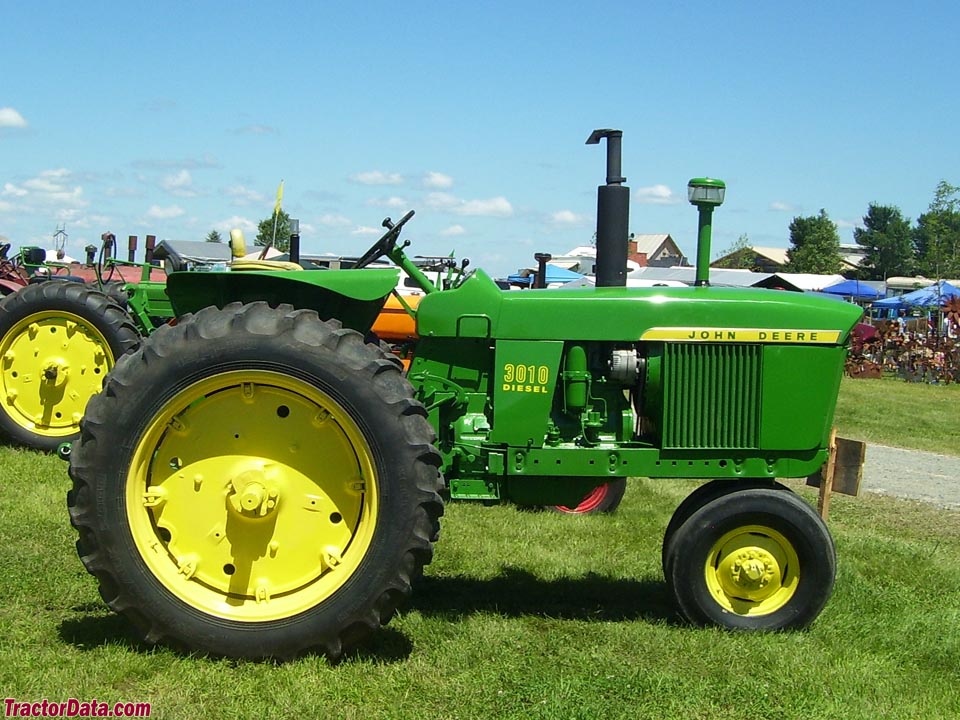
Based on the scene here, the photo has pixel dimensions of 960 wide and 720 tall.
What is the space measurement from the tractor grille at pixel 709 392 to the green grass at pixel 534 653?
0.86m

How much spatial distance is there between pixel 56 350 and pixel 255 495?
5.93 m

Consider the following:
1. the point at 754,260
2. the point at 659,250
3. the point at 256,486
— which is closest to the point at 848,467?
the point at 256,486

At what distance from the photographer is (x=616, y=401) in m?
4.86

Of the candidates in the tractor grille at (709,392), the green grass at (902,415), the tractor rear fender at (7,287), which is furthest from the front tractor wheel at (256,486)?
the green grass at (902,415)

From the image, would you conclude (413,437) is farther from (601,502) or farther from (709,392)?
(601,502)

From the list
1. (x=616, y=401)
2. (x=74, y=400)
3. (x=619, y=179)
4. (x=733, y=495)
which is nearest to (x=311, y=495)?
(x=616, y=401)

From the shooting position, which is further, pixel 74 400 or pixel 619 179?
pixel 74 400

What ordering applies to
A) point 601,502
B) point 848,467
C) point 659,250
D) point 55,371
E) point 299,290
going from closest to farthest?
point 299,290 → point 848,467 → point 601,502 → point 55,371 → point 659,250

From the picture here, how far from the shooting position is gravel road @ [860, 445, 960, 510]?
8828mm

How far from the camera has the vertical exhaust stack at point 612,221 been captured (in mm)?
5605

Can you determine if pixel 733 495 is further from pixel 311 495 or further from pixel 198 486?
pixel 198 486

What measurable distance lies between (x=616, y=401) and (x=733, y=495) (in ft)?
2.29

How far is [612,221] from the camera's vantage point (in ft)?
18.5

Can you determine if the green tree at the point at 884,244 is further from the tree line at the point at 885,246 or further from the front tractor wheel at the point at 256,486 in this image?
the front tractor wheel at the point at 256,486
